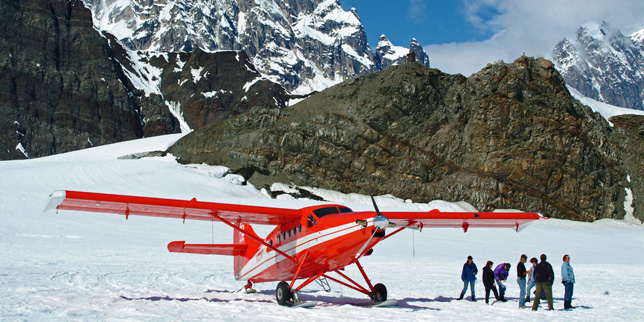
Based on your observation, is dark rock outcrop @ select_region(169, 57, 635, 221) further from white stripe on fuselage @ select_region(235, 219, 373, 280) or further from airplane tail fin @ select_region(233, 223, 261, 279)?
white stripe on fuselage @ select_region(235, 219, 373, 280)

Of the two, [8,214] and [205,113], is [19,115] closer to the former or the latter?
[205,113]

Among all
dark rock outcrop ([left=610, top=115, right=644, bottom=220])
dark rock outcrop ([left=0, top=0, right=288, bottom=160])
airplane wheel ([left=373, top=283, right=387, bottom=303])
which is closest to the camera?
airplane wheel ([left=373, top=283, right=387, bottom=303])

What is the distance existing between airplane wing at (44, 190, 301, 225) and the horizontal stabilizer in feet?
3.93

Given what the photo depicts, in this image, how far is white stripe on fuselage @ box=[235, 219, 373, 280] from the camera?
35.9 feet

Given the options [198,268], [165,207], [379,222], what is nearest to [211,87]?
[198,268]

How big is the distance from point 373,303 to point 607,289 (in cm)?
913

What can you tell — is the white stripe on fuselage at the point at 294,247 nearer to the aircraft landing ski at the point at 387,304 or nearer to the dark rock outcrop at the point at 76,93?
the aircraft landing ski at the point at 387,304

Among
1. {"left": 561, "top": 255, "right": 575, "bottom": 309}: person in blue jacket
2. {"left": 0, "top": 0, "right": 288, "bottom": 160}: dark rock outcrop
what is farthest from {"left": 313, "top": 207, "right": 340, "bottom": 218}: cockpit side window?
{"left": 0, "top": 0, "right": 288, "bottom": 160}: dark rock outcrop

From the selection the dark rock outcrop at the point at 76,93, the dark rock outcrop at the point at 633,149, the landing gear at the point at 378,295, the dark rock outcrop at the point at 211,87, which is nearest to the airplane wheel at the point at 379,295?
the landing gear at the point at 378,295

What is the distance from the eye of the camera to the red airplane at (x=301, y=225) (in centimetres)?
1077

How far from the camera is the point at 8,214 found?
30.7 metres

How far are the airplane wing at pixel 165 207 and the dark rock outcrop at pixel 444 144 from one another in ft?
144

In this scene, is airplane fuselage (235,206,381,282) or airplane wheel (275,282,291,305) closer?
airplane fuselage (235,206,381,282)

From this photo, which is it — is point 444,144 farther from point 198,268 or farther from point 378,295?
point 378,295
